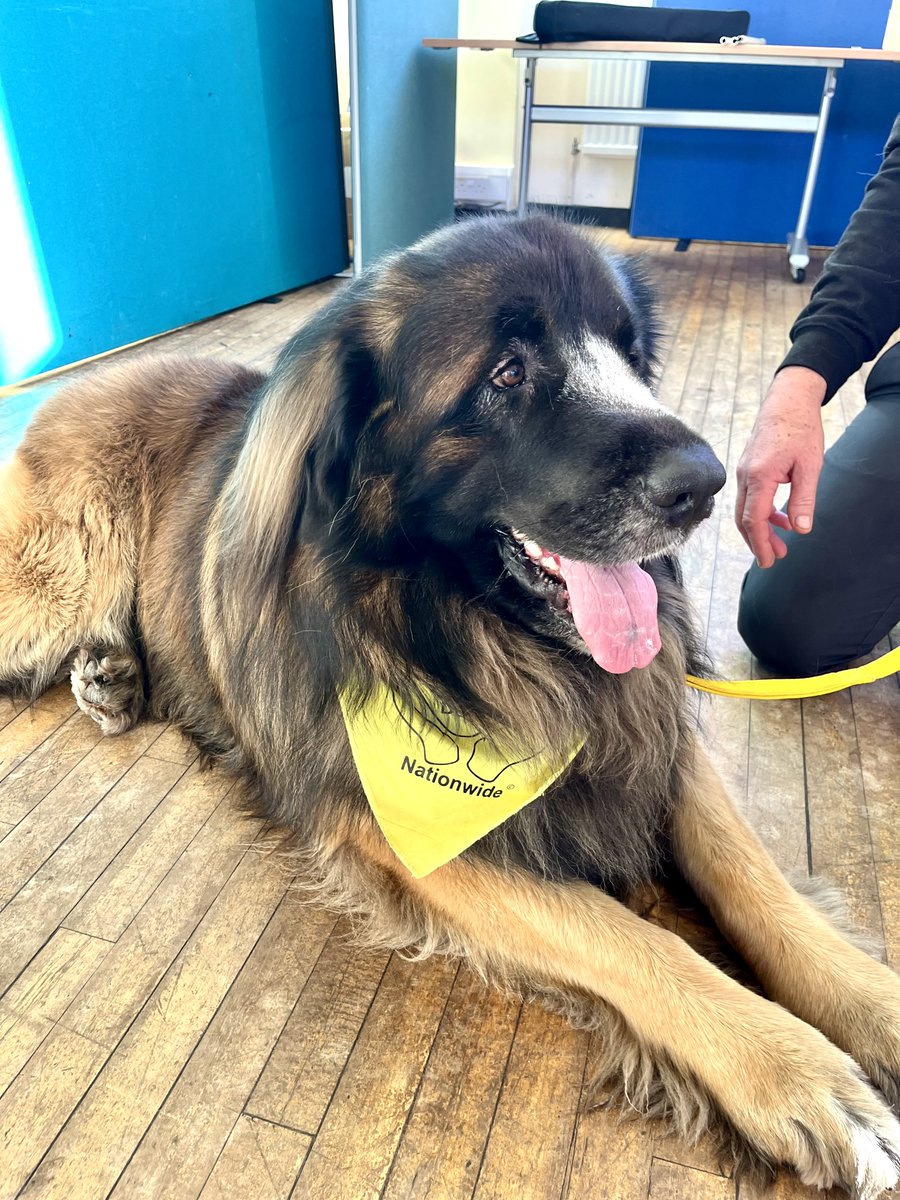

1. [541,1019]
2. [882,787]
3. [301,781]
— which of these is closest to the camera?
[541,1019]

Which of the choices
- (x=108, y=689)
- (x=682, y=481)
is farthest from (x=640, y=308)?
(x=108, y=689)

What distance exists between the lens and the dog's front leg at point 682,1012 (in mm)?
1117

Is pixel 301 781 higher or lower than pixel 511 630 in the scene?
lower

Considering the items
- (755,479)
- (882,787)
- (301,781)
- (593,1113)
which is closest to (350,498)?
(301,781)

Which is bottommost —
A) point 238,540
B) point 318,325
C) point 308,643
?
point 308,643

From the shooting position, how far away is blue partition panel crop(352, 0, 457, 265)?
5195 millimetres

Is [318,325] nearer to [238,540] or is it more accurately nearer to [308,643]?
[238,540]

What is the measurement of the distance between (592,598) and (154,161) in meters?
4.46

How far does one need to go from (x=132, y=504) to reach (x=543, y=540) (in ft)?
4.17

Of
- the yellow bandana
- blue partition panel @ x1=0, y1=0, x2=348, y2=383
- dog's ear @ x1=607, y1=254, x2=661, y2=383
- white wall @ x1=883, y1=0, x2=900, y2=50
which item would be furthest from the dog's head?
white wall @ x1=883, y1=0, x2=900, y2=50

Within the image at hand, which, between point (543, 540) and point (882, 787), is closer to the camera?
point (543, 540)

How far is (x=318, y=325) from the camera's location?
4.64ft

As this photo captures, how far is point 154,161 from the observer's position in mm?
4656

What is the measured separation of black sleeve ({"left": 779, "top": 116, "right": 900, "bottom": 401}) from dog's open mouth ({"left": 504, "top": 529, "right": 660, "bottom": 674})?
955 millimetres
